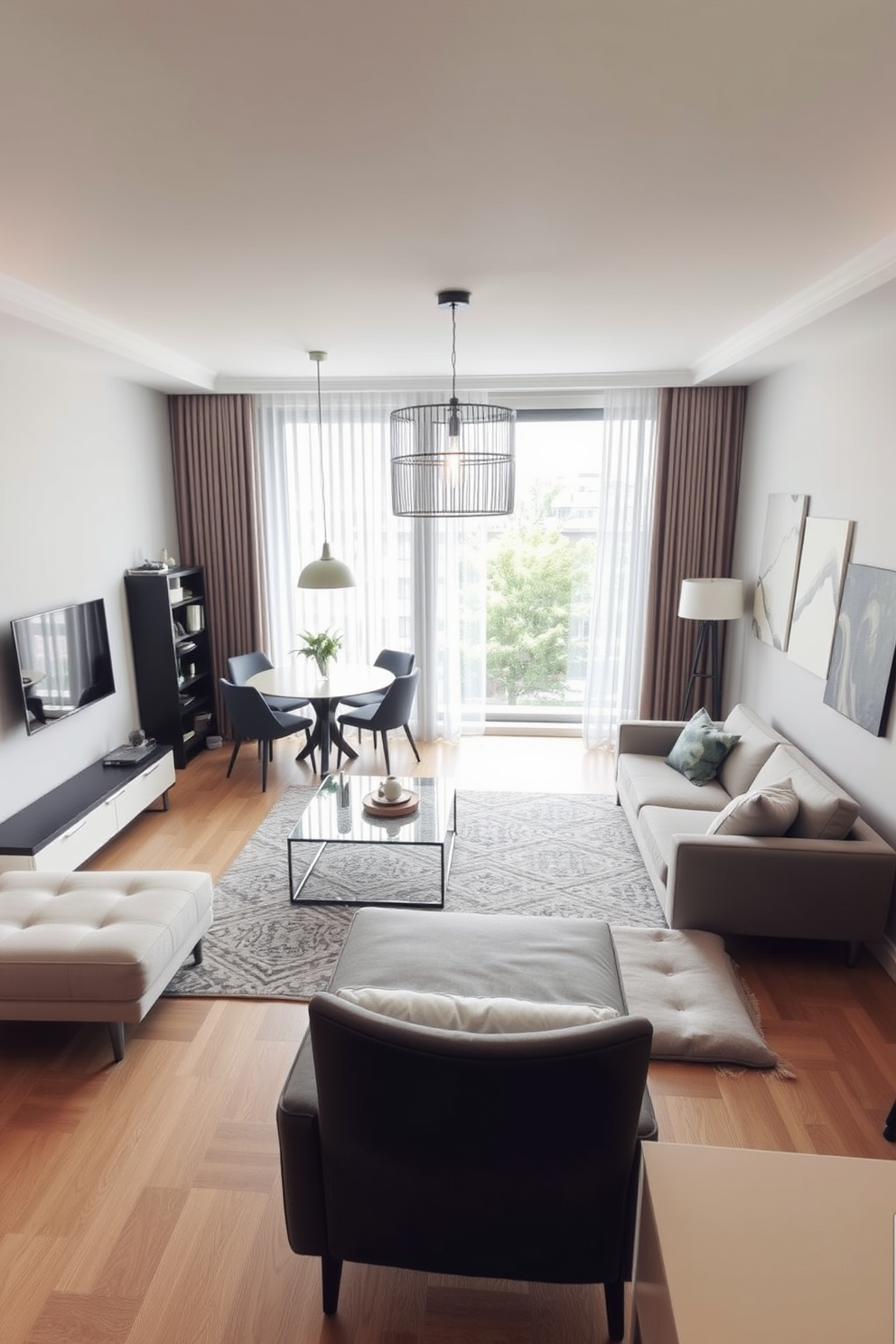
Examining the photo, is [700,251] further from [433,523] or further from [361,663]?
[361,663]

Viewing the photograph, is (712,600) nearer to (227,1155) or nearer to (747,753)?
(747,753)

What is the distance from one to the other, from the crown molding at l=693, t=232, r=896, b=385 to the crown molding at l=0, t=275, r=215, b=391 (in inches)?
125

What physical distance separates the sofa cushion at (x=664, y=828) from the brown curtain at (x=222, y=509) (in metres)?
3.44

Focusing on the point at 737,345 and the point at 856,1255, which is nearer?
the point at 856,1255

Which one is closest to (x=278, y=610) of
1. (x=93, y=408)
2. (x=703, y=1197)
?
(x=93, y=408)

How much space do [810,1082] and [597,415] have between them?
449 cm

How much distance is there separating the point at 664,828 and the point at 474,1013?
2.07 meters

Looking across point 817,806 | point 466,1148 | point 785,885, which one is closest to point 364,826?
point 785,885

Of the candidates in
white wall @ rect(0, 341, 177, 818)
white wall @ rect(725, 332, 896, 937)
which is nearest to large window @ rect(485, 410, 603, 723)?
white wall @ rect(725, 332, 896, 937)

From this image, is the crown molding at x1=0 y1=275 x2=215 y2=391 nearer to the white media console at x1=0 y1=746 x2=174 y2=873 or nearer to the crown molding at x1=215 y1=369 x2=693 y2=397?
the crown molding at x1=215 y1=369 x2=693 y2=397

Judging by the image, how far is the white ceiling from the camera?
1484mm

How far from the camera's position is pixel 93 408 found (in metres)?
4.57

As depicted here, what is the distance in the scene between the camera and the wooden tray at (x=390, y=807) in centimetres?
376

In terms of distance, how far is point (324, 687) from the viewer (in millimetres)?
5074
